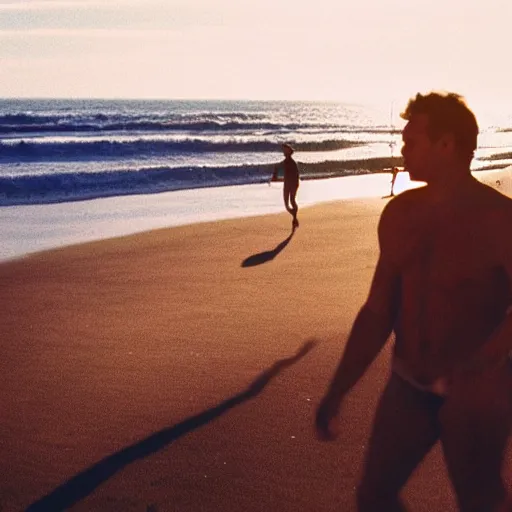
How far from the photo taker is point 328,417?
285cm

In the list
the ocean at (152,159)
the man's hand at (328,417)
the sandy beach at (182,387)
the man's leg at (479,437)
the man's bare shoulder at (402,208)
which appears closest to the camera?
the man's leg at (479,437)

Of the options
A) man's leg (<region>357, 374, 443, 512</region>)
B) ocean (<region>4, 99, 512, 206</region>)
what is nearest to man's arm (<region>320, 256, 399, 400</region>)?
man's leg (<region>357, 374, 443, 512</region>)

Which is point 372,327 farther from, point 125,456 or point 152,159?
point 152,159

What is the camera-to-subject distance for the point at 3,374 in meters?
6.32

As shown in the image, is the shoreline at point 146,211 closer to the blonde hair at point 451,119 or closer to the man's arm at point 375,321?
the man's arm at point 375,321

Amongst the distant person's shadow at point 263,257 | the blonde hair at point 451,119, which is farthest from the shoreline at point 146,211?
the blonde hair at point 451,119

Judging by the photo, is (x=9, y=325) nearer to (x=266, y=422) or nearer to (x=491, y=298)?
(x=266, y=422)

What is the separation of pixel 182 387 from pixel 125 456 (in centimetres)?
123

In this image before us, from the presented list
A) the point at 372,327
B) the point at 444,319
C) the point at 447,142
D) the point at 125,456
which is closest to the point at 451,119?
the point at 447,142

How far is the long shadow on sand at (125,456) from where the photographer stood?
426 centimetres

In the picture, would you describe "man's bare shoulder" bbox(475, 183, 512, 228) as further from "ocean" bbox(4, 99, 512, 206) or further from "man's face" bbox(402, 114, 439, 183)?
"ocean" bbox(4, 99, 512, 206)

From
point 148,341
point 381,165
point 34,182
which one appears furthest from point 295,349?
point 381,165

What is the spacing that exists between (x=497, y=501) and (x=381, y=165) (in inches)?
1248

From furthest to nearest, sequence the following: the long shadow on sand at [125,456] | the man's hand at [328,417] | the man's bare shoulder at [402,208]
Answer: the long shadow on sand at [125,456]
the man's hand at [328,417]
the man's bare shoulder at [402,208]
